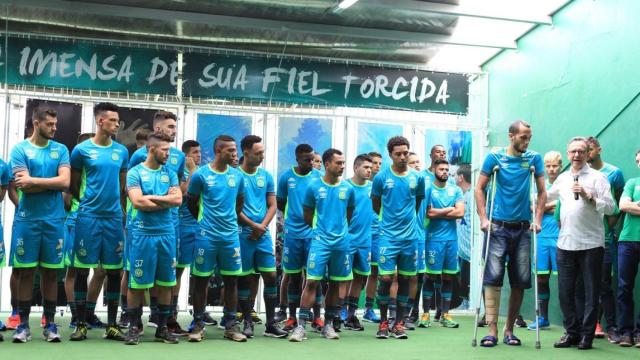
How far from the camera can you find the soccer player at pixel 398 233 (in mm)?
6699

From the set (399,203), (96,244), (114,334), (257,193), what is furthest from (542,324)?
(96,244)

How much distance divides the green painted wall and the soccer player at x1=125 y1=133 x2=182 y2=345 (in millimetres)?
4736

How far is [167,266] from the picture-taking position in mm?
5992

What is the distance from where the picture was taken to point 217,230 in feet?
20.6

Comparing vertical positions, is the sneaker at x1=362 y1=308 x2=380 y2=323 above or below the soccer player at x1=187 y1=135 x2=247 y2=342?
below

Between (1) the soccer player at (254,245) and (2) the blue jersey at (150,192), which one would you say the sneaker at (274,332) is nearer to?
(1) the soccer player at (254,245)

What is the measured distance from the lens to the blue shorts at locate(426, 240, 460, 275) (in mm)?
8289

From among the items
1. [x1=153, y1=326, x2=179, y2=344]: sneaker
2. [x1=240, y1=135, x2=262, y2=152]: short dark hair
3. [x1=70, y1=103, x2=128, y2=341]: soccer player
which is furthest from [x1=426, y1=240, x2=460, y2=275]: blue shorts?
[x1=70, y1=103, x2=128, y2=341]: soccer player

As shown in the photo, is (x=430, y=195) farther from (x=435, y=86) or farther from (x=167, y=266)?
(x=167, y=266)

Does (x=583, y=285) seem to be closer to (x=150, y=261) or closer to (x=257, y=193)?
(x=257, y=193)

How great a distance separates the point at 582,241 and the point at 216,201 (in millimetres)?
3227

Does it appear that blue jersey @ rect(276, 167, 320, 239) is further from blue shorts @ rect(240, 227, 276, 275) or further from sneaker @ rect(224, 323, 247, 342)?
sneaker @ rect(224, 323, 247, 342)

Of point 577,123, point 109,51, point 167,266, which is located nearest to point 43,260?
point 167,266

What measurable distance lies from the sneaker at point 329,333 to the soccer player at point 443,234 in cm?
203
